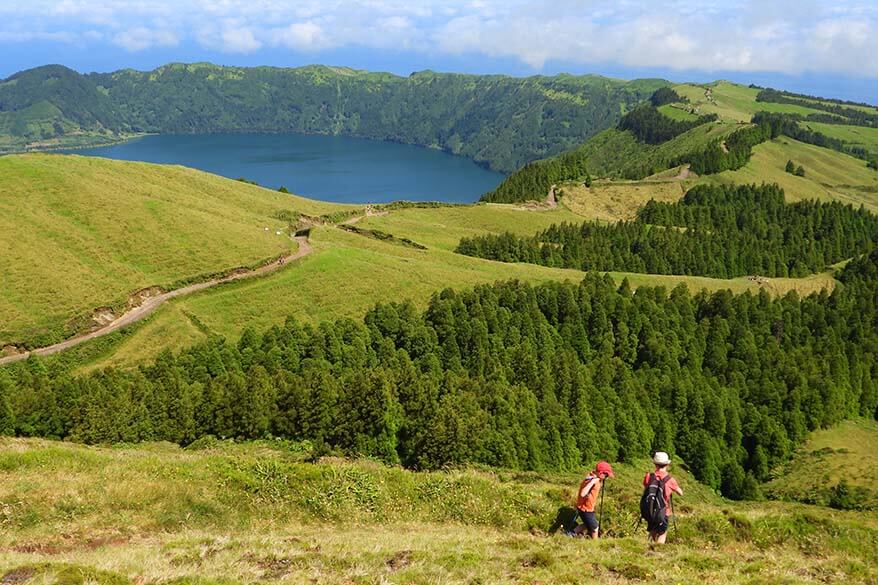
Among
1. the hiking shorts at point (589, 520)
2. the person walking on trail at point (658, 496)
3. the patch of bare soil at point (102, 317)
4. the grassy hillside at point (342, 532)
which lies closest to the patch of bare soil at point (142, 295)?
the patch of bare soil at point (102, 317)

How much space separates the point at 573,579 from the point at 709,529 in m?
9.73

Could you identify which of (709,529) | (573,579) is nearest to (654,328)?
(709,529)

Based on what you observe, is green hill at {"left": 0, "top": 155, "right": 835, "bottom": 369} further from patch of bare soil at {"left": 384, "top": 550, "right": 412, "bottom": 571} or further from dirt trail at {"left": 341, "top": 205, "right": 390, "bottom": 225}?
patch of bare soil at {"left": 384, "top": 550, "right": 412, "bottom": 571}

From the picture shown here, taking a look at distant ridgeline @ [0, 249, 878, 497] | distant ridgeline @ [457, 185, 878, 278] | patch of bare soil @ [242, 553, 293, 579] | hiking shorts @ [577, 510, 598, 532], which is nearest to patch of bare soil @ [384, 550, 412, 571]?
patch of bare soil @ [242, 553, 293, 579]

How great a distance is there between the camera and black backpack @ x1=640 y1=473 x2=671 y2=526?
70.3 ft

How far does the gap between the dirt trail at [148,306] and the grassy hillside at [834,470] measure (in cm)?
7870

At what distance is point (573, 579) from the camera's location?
1992cm

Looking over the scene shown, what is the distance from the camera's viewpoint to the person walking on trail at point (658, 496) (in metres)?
21.1

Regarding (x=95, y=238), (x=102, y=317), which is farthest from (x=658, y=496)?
(x=95, y=238)

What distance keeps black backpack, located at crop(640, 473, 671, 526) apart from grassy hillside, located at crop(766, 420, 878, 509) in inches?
2189

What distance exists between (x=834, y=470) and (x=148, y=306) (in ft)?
308

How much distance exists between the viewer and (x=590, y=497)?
2316cm

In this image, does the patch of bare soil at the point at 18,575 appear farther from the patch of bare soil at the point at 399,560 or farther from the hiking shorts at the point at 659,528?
the hiking shorts at the point at 659,528

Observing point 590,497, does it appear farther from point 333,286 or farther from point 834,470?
point 333,286
